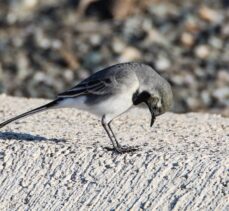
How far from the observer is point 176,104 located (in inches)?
475

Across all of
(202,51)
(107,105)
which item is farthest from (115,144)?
(202,51)

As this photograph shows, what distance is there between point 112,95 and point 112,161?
560 mm

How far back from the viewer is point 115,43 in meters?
13.6

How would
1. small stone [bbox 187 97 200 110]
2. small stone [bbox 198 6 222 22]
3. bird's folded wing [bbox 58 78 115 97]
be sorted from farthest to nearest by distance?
small stone [bbox 198 6 222 22] < small stone [bbox 187 97 200 110] < bird's folded wing [bbox 58 78 115 97]

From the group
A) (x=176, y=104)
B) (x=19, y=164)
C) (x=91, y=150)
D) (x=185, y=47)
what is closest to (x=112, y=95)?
(x=91, y=150)

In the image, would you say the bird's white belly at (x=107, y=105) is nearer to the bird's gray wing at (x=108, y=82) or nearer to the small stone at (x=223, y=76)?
the bird's gray wing at (x=108, y=82)

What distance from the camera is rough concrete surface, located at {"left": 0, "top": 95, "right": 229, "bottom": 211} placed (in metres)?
6.18

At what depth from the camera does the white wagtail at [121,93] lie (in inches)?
272

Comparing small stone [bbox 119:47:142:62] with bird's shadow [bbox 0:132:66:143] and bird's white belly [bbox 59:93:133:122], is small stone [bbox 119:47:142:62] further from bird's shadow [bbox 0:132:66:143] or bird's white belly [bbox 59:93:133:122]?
bird's white belly [bbox 59:93:133:122]

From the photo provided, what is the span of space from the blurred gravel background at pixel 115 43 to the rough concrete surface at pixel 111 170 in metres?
4.68

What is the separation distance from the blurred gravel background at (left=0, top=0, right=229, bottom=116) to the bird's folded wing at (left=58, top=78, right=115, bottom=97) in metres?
4.89

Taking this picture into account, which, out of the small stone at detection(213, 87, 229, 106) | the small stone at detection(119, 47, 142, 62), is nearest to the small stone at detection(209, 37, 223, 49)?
the small stone at detection(119, 47, 142, 62)

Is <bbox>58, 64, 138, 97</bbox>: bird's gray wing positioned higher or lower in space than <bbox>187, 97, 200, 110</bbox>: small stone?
lower

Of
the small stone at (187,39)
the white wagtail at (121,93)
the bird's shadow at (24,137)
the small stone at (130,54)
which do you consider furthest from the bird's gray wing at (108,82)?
the small stone at (187,39)
